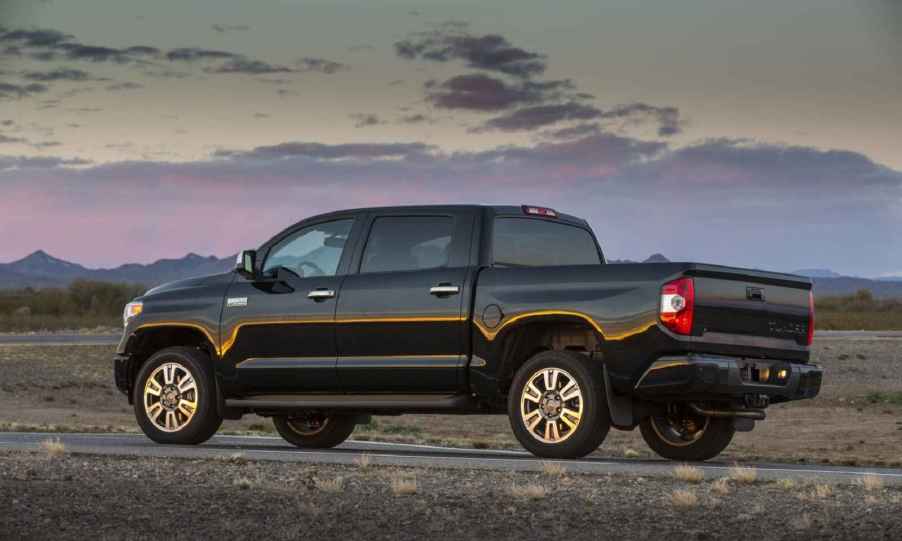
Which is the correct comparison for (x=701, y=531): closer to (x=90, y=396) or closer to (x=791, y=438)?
(x=791, y=438)

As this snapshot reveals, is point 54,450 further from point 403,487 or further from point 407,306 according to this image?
point 403,487

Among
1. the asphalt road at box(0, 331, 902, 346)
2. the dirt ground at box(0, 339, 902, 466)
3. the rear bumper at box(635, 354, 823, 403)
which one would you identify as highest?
the asphalt road at box(0, 331, 902, 346)

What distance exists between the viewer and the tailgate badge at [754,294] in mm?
12922

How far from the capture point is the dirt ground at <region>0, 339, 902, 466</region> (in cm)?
3094

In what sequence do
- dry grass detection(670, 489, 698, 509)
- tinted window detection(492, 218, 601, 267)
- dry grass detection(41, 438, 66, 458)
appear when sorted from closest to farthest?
1. dry grass detection(670, 489, 698, 509)
2. tinted window detection(492, 218, 601, 267)
3. dry grass detection(41, 438, 66, 458)

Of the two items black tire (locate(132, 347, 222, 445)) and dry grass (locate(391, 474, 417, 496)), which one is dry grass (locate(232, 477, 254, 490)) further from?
black tire (locate(132, 347, 222, 445))

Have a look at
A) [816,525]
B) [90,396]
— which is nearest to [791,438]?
[90,396]

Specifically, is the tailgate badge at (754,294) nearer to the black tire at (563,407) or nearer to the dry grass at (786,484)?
the black tire at (563,407)

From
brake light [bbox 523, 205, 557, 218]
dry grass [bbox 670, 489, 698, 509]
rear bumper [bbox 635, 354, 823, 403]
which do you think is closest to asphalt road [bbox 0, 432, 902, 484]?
rear bumper [bbox 635, 354, 823, 403]

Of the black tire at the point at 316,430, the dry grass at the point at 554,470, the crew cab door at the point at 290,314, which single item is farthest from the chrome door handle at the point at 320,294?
the dry grass at the point at 554,470

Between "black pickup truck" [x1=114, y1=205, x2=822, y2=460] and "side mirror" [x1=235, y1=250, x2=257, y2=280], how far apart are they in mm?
20

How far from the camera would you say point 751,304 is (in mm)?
12938

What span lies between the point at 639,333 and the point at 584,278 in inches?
27.0

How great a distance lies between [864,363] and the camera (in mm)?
50750
